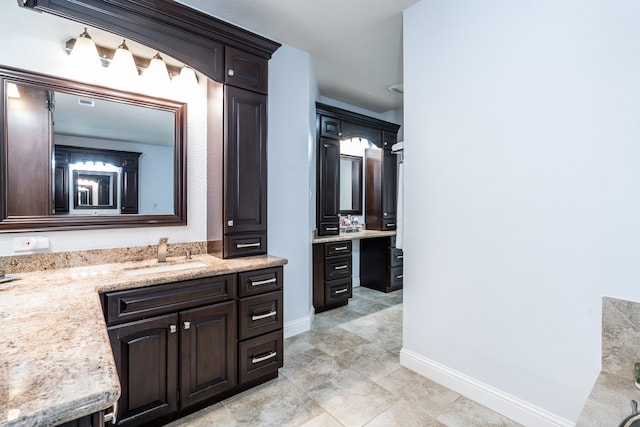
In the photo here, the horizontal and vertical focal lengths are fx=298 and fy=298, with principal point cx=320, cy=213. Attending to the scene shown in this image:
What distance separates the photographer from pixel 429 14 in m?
2.21

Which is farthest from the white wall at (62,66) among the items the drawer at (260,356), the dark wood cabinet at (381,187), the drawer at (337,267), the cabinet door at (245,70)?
the dark wood cabinet at (381,187)

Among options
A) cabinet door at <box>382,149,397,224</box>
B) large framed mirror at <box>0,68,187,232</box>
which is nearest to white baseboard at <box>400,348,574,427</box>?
large framed mirror at <box>0,68,187,232</box>

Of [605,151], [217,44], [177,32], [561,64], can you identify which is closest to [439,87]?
[561,64]

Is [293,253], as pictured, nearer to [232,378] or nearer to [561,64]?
[232,378]

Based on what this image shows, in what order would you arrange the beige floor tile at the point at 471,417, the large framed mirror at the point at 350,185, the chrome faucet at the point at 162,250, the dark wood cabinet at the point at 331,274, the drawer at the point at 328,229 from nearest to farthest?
the beige floor tile at the point at 471,417
the chrome faucet at the point at 162,250
the dark wood cabinet at the point at 331,274
the drawer at the point at 328,229
the large framed mirror at the point at 350,185

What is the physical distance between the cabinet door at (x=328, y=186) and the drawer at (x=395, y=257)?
3.23 feet

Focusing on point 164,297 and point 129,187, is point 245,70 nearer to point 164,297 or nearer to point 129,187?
point 129,187

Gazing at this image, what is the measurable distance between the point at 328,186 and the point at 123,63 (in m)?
2.34

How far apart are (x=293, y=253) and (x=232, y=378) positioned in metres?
1.27

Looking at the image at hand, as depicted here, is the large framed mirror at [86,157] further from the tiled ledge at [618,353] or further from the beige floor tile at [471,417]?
the tiled ledge at [618,353]

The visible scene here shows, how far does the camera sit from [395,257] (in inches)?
172

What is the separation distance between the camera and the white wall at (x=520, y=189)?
1472 millimetres

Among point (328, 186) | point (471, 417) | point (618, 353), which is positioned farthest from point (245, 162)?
point (618, 353)

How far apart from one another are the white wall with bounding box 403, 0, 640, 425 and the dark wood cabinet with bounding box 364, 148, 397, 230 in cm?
205
